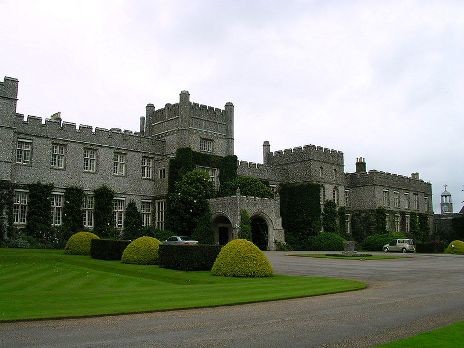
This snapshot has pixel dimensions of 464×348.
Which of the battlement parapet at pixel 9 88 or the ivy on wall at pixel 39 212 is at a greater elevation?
the battlement parapet at pixel 9 88

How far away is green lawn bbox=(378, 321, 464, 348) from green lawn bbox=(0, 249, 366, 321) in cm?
575

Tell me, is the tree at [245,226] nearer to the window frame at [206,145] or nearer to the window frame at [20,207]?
the window frame at [206,145]

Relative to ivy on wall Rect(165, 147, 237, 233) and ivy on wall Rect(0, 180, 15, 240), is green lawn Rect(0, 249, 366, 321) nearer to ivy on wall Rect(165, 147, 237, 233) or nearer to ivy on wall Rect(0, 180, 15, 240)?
ivy on wall Rect(0, 180, 15, 240)

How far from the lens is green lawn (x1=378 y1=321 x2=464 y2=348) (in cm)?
750

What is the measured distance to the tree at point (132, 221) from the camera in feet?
136

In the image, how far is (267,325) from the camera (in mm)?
10117

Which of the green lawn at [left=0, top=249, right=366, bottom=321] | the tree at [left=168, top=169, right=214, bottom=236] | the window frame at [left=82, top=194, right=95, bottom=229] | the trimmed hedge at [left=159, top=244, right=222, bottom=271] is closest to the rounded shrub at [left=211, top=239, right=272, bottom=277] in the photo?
the green lawn at [left=0, top=249, right=366, bottom=321]

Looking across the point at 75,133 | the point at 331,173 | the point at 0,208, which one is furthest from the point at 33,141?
the point at 331,173

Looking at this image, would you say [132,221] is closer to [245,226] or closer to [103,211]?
[103,211]

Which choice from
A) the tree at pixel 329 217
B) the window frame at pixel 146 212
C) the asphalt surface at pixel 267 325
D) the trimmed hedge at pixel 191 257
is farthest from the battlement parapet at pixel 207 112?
the asphalt surface at pixel 267 325

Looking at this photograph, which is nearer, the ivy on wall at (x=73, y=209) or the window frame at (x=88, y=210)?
the ivy on wall at (x=73, y=209)

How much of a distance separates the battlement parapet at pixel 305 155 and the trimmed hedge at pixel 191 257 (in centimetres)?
3104

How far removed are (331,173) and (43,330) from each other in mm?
47644

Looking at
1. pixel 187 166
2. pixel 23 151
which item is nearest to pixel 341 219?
pixel 187 166
